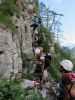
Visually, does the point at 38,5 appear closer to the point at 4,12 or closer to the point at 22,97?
the point at 4,12

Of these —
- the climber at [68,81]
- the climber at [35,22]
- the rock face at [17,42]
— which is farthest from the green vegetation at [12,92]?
the climber at [35,22]

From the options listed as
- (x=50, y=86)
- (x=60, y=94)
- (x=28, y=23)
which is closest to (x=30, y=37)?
(x=28, y=23)

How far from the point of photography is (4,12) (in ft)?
25.1

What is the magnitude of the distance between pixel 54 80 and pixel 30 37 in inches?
44.4

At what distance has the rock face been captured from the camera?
7.17 m

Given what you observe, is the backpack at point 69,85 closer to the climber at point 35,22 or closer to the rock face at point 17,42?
the rock face at point 17,42

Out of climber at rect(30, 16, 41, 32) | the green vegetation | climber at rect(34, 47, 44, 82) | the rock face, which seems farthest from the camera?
climber at rect(30, 16, 41, 32)

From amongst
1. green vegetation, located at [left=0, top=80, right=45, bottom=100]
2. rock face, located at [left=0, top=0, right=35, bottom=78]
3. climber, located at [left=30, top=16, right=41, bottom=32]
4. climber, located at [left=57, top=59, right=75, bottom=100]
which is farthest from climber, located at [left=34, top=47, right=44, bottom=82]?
climber, located at [left=57, top=59, right=75, bottom=100]

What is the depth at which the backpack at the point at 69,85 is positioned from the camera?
5.95 meters

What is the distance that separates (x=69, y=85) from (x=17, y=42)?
217 centimetres

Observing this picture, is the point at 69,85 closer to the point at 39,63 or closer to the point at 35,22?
the point at 39,63

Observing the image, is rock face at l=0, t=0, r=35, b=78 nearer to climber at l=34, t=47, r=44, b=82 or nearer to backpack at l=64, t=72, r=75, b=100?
climber at l=34, t=47, r=44, b=82

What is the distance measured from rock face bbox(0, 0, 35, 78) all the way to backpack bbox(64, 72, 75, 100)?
136 centimetres

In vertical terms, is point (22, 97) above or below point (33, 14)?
below
